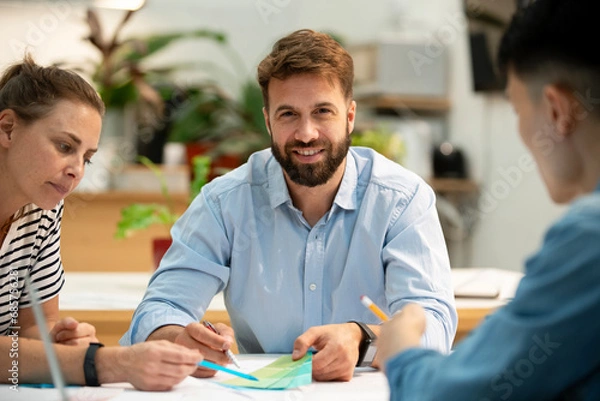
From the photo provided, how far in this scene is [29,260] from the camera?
4.99 feet

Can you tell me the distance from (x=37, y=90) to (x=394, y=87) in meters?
3.53

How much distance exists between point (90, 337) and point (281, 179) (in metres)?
0.59

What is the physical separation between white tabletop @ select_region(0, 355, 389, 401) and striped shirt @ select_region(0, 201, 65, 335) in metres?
0.29

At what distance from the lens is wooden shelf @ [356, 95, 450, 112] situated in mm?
4734

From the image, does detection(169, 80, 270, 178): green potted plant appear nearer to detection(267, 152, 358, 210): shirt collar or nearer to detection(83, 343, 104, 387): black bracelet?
→ detection(267, 152, 358, 210): shirt collar

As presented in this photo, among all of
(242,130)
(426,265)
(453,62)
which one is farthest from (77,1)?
(426,265)

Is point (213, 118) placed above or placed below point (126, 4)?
below

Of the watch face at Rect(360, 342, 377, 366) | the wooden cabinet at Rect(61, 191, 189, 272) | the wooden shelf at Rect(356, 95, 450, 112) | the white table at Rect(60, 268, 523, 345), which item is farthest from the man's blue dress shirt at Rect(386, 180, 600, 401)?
the wooden shelf at Rect(356, 95, 450, 112)

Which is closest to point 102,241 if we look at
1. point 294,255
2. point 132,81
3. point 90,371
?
point 132,81

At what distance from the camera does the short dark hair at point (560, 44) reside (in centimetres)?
80

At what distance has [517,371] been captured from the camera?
0.78m

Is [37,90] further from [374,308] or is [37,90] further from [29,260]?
[374,308]

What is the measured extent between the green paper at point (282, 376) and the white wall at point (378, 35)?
2.81 metres

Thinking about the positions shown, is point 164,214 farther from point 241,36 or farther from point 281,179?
point 241,36
